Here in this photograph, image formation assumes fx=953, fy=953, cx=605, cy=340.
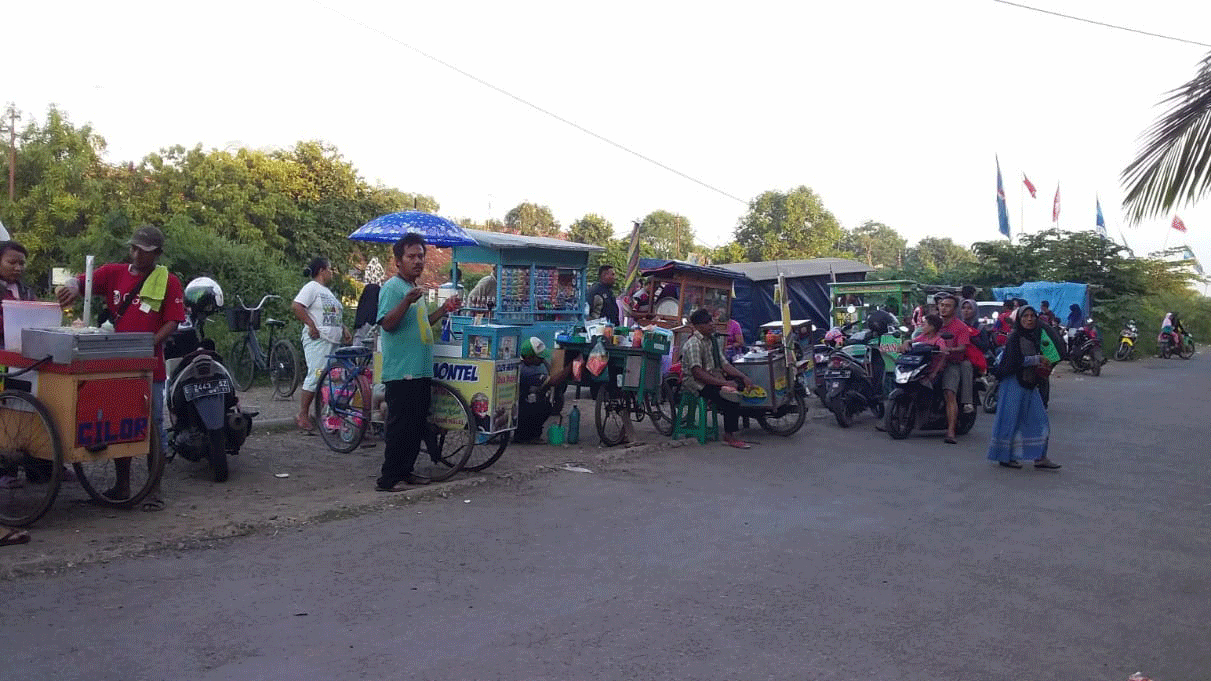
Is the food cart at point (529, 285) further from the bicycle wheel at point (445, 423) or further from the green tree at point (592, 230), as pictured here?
the green tree at point (592, 230)

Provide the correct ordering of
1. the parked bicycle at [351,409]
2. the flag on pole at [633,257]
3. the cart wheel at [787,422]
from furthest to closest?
1. the flag on pole at [633,257]
2. the cart wheel at [787,422]
3. the parked bicycle at [351,409]

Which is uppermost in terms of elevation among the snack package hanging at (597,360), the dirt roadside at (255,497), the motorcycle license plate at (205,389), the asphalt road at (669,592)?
the snack package hanging at (597,360)

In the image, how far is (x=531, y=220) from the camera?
181 feet

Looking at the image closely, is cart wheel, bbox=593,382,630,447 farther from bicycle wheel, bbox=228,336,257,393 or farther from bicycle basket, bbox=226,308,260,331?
bicycle wheel, bbox=228,336,257,393

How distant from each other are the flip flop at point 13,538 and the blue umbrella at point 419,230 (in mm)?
8089

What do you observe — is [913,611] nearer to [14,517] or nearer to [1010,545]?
[1010,545]

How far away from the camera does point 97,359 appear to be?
586cm

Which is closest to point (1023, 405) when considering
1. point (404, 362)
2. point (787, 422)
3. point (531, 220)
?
point (787, 422)

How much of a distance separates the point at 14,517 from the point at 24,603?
4.72ft

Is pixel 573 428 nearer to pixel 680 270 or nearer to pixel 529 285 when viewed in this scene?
pixel 529 285

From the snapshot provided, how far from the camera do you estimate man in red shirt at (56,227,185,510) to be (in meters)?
6.39

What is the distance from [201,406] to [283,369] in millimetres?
5058

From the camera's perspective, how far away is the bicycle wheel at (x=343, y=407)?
859 cm

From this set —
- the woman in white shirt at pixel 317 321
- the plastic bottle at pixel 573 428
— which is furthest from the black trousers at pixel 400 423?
the plastic bottle at pixel 573 428
